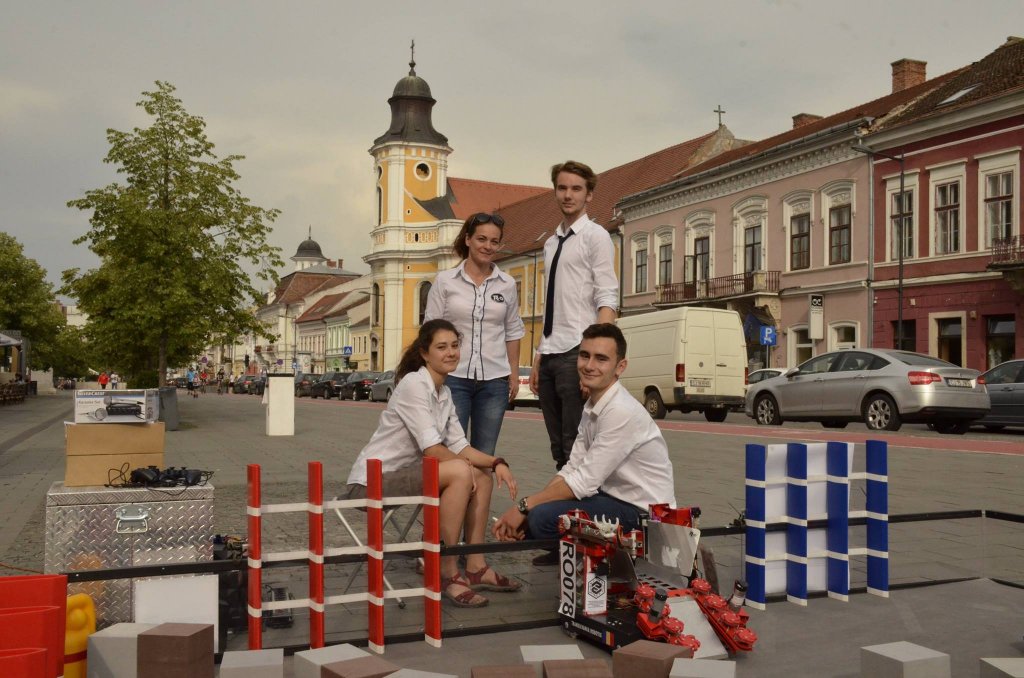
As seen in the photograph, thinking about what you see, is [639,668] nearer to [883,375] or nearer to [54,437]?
[883,375]

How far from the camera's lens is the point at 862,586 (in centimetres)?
535

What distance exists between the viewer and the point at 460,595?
483 cm

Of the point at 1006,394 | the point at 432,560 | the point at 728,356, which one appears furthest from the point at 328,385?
the point at 432,560

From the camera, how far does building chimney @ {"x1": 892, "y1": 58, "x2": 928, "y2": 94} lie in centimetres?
3956

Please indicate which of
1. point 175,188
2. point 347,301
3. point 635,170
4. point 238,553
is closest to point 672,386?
point 175,188

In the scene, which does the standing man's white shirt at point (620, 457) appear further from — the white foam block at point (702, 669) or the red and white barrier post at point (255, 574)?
the red and white barrier post at point (255, 574)

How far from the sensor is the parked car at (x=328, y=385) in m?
54.9

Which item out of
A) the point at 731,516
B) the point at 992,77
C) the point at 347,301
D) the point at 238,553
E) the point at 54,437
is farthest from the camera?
the point at 347,301

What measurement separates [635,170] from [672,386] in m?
37.7

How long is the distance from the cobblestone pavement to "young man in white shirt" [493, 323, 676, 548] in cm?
25

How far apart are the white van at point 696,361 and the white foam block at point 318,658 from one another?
2057cm

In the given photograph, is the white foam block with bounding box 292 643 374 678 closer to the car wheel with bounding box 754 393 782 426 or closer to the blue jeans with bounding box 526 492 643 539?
the blue jeans with bounding box 526 492 643 539

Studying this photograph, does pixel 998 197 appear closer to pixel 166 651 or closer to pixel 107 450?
pixel 107 450

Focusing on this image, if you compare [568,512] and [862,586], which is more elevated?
[568,512]
